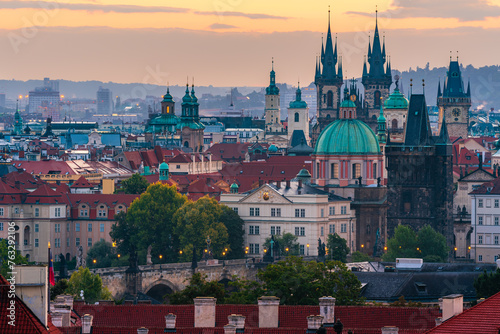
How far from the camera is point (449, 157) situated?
146 metres

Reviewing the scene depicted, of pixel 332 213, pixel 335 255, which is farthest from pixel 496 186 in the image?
pixel 335 255

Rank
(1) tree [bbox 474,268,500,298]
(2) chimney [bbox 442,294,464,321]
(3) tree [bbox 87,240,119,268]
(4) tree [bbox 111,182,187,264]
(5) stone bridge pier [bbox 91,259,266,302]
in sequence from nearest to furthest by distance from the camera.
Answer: (2) chimney [bbox 442,294,464,321], (1) tree [bbox 474,268,500,298], (5) stone bridge pier [bbox 91,259,266,302], (3) tree [bbox 87,240,119,268], (4) tree [bbox 111,182,187,264]

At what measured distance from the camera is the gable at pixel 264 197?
13912 centimetres

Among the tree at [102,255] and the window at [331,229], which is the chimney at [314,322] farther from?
the window at [331,229]

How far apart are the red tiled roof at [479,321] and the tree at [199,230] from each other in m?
87.2

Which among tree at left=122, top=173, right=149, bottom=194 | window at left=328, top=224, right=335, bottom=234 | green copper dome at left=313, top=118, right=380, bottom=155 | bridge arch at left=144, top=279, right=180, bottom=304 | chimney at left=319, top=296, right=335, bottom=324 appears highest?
green copper dome at left=313, top=118, right=380, bottom=155

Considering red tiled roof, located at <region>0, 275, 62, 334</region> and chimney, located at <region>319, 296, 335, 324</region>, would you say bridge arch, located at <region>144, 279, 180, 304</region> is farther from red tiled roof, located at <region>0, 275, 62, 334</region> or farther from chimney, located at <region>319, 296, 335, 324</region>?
red tiled roof, located at <region>0, 275, 62, 334</region>

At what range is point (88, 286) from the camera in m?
94.6

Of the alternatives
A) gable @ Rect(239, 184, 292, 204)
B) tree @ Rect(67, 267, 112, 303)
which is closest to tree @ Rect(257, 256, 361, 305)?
tree @ Rect(67, 267, 112, 303)

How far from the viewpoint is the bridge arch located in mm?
110812

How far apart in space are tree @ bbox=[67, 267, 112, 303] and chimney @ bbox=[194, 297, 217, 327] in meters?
34.5

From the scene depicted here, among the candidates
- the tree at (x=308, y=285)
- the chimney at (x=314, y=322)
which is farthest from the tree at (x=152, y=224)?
the chimney at (x=314, y=322)

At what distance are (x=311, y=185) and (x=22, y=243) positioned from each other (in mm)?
25589

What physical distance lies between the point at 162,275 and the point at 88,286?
18.7m
